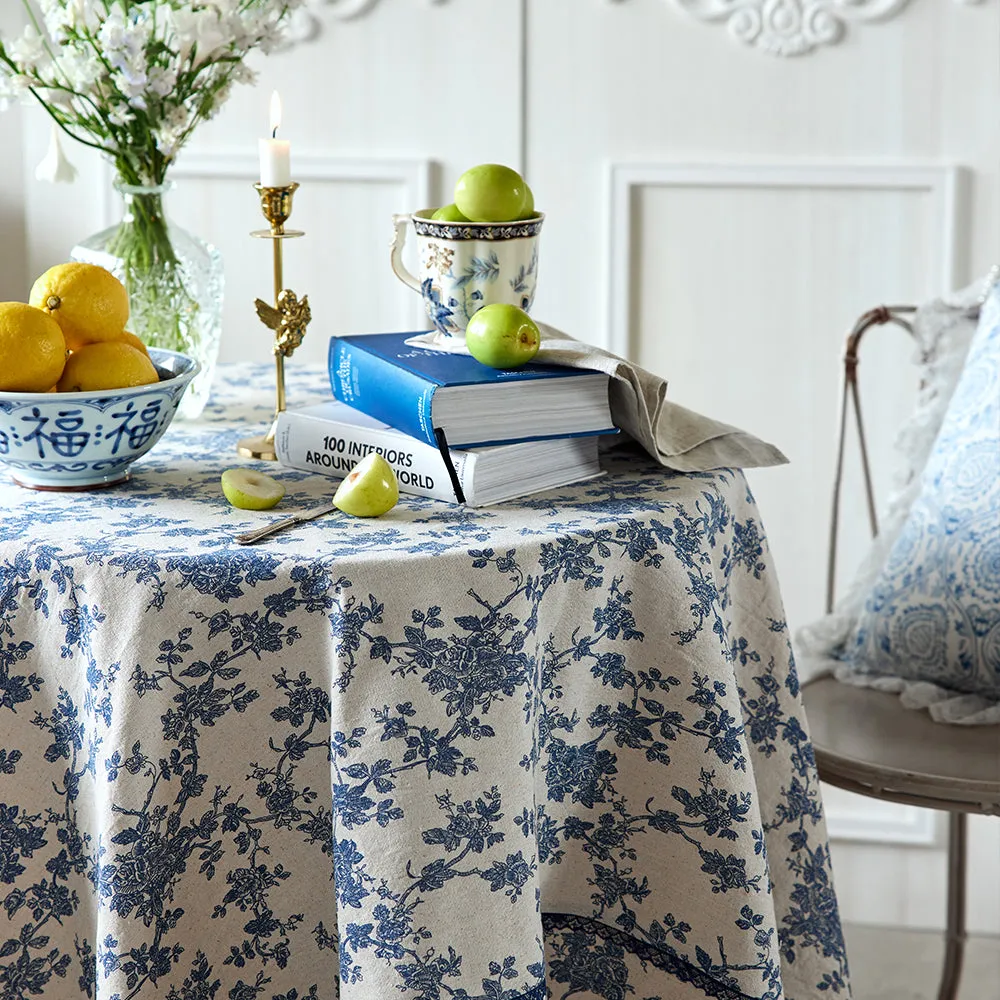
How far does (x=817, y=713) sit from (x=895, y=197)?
1002 millimetres

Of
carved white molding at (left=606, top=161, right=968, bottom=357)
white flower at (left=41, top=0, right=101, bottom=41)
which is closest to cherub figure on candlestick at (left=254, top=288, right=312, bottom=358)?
white flower at (left=41, top=0, right=101, bottom=41)

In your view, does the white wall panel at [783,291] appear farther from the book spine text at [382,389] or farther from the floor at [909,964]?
the book spine text at [382,389]

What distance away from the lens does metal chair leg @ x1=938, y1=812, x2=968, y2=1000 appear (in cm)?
192

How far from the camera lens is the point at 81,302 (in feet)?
3.77

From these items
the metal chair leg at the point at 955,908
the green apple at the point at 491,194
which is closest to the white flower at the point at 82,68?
the green apple at the point at 491,194

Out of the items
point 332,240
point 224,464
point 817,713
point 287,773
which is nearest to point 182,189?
point 332,240

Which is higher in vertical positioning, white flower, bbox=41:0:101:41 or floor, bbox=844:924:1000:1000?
white flower, bbox=41:0:101:41

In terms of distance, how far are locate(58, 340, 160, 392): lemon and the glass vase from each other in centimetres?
26

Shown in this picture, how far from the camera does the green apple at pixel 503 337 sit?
1182 mm

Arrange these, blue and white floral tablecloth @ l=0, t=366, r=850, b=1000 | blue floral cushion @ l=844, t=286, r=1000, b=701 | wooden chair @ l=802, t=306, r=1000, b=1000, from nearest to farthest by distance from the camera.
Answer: blue and white floral tablecloth @ l=0, t=366, r=850, b=1000
wooden chair @ l=802, t=306, r=1000, b=1000
blue floral cushion @ l=844, t=286, r=1000, b=701

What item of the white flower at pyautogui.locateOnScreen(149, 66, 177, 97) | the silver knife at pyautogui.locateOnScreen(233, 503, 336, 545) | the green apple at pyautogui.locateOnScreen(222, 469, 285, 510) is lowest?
the silver knife at pyautogui.locateOnScreen(233, 503, 336, 545)

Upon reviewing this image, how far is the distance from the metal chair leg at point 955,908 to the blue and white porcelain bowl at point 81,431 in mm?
1329

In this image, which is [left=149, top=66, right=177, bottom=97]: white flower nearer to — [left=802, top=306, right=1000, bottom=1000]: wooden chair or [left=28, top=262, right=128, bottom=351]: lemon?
[left=28, top=262, right=128, bottom=351]: lemon

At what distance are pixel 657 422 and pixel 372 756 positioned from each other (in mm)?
452
